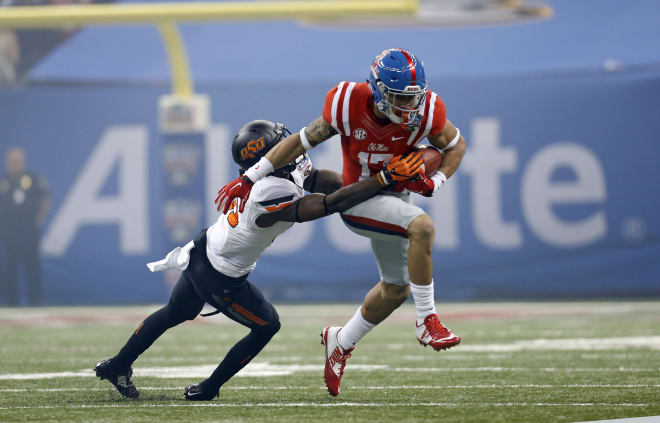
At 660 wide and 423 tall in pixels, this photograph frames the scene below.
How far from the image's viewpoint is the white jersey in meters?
4.44

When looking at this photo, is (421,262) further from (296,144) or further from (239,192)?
(239,192)

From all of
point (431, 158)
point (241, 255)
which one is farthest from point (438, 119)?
point (241, 255)

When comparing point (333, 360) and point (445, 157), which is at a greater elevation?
point (445, 157)

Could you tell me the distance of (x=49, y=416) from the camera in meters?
4.09

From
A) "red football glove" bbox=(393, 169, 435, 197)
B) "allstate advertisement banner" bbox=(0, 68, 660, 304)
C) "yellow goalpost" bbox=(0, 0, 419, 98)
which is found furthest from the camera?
"allstate advertisement banner" bbox=(0, 68, 660, 304)

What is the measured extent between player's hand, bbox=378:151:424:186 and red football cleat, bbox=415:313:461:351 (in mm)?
554

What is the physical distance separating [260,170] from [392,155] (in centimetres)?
54

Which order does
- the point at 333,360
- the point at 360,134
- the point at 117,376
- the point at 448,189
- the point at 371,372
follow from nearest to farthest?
1. the point at 360,134
2. the point at 117,376
3. the point at 333,360
4. the point at 371,372
5. the point at 448,189

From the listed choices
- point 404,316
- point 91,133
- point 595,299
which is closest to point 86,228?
point 91,133

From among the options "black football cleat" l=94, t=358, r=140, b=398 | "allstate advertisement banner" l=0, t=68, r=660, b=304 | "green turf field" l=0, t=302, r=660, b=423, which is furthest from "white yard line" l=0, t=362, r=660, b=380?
"allstate advertisement banner" l=0, t=68, r=660, b=304

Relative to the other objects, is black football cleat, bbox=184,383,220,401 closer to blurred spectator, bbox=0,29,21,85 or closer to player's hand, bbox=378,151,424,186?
player's hand, bbox=378,151,424,186

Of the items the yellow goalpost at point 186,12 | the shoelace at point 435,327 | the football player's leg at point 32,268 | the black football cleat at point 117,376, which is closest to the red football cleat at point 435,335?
the shoelace at point 435,327

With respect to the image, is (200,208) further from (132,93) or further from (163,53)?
(163,53)

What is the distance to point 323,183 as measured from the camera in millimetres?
4812
